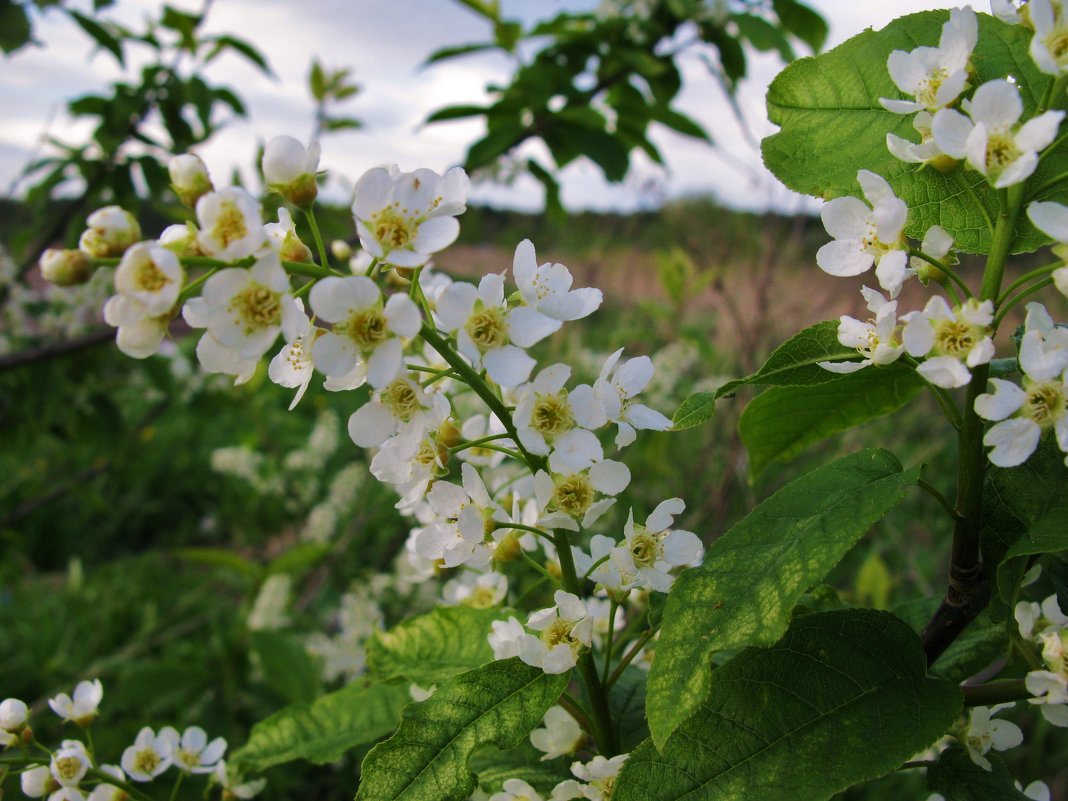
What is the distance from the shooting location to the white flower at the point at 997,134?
0.75 m

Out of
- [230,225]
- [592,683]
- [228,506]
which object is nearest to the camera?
[230,225]

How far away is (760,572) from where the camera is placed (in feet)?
2.69

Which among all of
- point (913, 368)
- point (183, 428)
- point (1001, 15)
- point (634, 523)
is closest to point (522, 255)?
point (634, 523)

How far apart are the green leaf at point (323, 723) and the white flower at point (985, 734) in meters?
0.73

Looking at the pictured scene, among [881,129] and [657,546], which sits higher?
[881,129]

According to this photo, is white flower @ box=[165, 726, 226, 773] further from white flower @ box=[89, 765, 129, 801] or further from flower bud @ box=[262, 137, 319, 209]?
flower bud @ box=[262, 137, 319, 209]

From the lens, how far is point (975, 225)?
949 mm

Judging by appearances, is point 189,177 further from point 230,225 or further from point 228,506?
point 228,506

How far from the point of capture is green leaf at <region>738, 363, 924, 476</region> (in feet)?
3.22

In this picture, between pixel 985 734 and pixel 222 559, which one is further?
pixel 222 559

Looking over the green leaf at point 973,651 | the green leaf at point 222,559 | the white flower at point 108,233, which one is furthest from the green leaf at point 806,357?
the green leaf at point 222,559

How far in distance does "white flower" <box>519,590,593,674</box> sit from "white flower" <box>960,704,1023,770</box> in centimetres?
46

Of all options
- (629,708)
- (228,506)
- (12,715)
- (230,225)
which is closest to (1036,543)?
(629,708)

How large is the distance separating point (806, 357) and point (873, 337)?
0.07 metres
